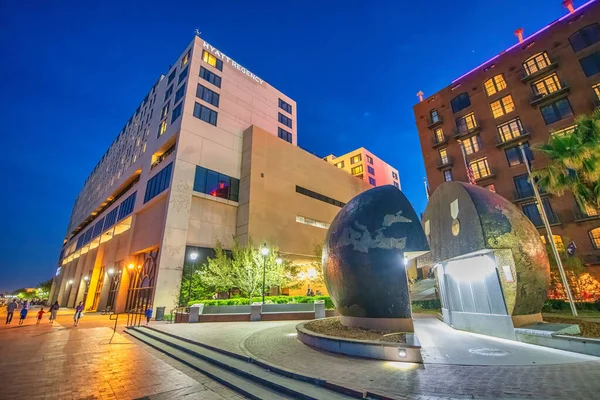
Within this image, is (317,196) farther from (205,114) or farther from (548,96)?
(548,96)

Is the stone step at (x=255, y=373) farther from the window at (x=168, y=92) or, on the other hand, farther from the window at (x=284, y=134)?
the window at (x=168, y=92)

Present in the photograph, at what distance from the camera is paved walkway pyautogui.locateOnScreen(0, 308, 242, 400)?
19.9 feet

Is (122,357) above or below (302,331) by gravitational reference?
below

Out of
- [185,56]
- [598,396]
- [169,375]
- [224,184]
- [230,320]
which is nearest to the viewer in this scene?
[598,396]

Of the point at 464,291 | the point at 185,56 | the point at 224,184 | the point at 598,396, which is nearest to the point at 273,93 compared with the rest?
the point at 185,56

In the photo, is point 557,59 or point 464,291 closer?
point 464,291

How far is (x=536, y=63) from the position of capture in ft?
95.2

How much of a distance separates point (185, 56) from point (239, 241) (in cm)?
2755

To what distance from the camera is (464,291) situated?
11.4 meters

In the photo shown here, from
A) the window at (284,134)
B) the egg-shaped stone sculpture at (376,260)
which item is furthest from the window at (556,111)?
the window at (284,134)

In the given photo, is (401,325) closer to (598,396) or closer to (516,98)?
(598,396)

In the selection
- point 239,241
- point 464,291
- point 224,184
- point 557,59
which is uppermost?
point 557,59

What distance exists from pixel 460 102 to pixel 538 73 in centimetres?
796

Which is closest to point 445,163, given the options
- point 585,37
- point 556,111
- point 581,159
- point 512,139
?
point 512,139
